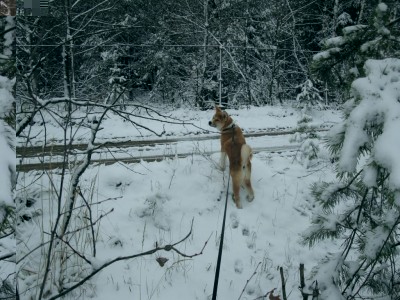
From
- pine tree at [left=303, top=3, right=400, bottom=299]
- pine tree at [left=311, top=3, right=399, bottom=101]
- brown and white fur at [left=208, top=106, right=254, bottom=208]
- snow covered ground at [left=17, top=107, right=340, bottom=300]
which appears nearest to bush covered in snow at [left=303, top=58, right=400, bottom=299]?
pine tree at [left=303, top=3, right=400, bottom=299]

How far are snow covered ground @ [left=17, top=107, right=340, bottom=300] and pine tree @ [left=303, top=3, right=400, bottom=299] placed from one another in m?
0.70

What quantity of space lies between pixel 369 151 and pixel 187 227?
101 inches

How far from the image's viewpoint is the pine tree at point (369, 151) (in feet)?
5.54

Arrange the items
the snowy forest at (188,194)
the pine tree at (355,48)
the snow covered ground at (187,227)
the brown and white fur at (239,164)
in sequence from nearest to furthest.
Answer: the snowy forest at (188,194)
the pine tree at (355,48)
the snow covered ground at (187,227)
the brown and white fur at (239,164)

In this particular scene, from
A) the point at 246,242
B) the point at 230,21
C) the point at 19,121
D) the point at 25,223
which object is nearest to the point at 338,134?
the point at 19,121

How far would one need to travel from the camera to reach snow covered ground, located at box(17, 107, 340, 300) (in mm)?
3258

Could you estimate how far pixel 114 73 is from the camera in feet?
51.6

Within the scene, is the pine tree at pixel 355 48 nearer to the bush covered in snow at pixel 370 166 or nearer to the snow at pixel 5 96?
the bush covered in snow at pixel 370 166

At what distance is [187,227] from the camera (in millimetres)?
4121

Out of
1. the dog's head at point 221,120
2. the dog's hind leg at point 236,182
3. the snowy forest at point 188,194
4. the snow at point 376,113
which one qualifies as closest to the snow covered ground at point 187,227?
the snowy forest at point 188,194

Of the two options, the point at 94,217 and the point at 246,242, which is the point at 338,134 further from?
the point at 94,217

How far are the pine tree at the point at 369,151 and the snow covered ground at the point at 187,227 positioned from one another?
698mm

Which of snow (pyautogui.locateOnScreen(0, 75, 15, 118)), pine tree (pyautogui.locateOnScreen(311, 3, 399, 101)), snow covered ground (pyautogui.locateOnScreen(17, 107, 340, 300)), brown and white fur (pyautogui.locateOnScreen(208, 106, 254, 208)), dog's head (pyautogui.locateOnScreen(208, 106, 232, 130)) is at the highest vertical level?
pine tree (pyautogui.locateOnScreen(311, 3, 399, 101))

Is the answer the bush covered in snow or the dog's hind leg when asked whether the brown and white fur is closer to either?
the dog's hind leg
